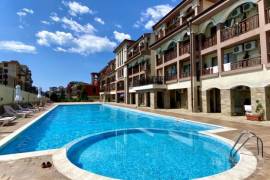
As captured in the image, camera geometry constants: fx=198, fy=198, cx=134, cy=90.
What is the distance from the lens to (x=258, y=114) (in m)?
13.1

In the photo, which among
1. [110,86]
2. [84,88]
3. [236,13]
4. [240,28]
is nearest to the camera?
[240,28]

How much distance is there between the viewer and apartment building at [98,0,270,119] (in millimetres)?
13992

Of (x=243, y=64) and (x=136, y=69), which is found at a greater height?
(x=136, y=69)

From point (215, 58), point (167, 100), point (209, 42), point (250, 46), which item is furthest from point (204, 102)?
point (167, 100)

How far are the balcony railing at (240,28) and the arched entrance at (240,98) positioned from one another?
448 cm

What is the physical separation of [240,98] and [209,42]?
5971 millimetres

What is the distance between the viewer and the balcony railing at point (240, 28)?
47.3 ft

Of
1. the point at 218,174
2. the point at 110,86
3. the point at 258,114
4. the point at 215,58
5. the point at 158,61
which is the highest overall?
the point at 158,61

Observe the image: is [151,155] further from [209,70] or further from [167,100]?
[167,100]

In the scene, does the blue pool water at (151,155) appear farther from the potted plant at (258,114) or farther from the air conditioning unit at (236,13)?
the air conditioning unit at (236,13)

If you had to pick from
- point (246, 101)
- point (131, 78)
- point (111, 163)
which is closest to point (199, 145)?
point (111, 163)

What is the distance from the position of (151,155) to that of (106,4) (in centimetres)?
1935

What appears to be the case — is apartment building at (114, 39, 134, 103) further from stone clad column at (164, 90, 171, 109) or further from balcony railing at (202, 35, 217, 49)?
balcony railing at (202, 35, 217, 49)

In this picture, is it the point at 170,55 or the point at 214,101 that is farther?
Answer: the point at 170,55
